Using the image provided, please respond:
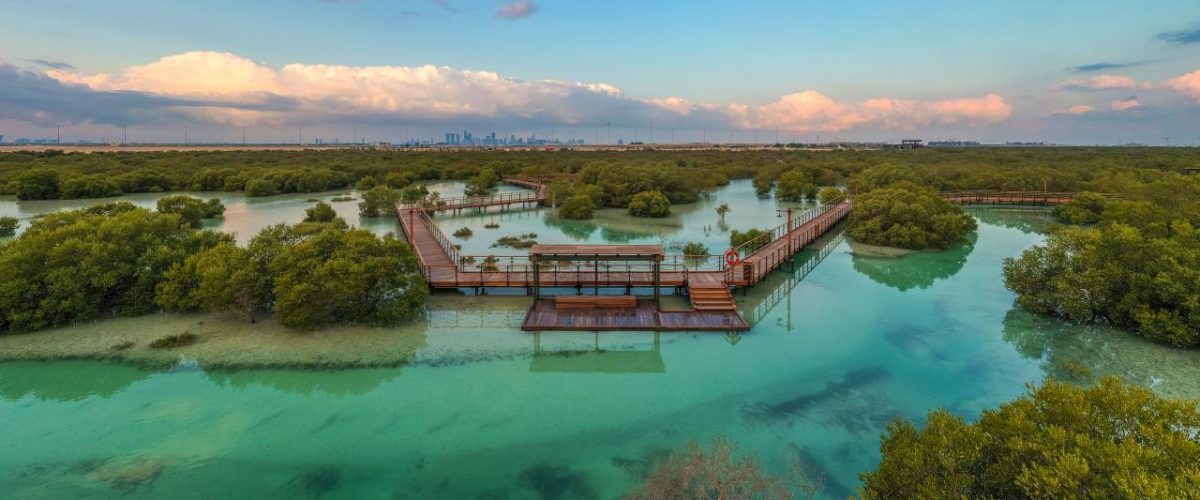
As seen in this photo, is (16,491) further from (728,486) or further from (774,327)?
(774,327)

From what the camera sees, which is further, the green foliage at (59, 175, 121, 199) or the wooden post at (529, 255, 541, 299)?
the green foliage at (59, 175, 121, 199)

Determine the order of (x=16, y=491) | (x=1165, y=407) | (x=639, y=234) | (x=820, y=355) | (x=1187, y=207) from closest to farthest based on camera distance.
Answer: (x=1165, y=407) < (x=16, y=491) < (x=820, y=355) < (x=1187, y=207) < (x=639, y=234)

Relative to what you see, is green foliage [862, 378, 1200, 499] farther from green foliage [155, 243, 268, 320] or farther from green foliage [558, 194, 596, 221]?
green foliage [558, 194, 596, 221]

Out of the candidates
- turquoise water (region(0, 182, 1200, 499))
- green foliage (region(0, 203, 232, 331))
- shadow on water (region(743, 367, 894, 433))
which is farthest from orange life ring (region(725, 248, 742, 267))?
green foliage (region(0, 203, 232, 331))

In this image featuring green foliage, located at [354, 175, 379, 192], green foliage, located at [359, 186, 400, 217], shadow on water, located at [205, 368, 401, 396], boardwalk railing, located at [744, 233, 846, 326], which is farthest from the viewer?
green foliage, located at [354, 175, 379, 192]

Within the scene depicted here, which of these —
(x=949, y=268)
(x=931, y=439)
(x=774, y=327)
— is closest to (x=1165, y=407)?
(x=931, y=439)

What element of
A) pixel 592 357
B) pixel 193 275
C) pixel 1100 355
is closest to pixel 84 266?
pixel 193 275

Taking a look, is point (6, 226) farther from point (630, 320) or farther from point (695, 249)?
point (695, 249)
